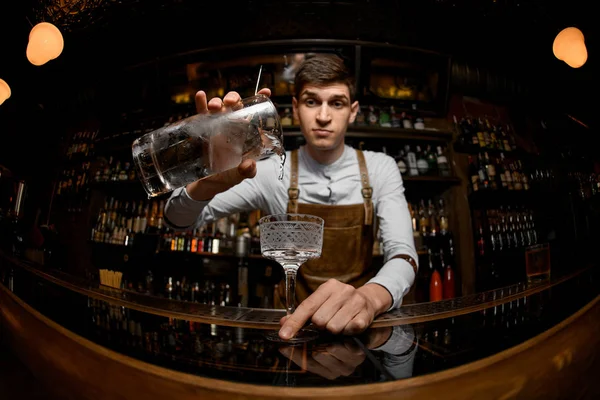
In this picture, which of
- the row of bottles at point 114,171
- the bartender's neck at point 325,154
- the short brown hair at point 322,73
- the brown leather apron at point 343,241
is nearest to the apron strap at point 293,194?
the brown leather apron at point 343,241

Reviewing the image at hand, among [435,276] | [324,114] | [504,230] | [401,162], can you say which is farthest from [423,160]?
[324,114]

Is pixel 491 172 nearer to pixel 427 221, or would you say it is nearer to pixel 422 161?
pixel 422 161

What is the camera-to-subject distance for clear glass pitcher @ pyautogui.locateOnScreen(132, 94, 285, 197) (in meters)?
0.62

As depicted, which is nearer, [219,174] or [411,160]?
[219,174]

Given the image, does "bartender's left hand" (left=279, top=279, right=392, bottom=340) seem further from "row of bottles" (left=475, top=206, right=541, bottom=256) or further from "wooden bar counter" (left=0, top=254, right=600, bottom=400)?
"row of bottles" (left=475, top=206, right=541, bottom=256)

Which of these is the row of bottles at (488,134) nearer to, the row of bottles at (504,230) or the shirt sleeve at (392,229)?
the row of bottles at (504,230)

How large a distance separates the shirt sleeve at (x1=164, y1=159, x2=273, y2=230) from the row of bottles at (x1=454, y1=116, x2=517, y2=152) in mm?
807

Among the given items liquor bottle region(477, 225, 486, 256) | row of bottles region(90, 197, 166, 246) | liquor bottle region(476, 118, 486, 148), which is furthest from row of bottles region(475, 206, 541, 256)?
row of bottles region(90, 197, 166, 246)

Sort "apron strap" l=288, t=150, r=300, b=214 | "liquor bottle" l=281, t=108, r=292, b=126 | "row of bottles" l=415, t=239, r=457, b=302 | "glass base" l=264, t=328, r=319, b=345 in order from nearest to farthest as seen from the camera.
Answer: "glass base" l=264, t=328, r=319, b=345
"apron strap" l=288, t=150, r=300, b=214
"row of bottles" l=415, t=239, r=457, b=302
"liquor bottle" l=281, t=108, r=292, b=126

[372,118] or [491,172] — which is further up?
[372,118]

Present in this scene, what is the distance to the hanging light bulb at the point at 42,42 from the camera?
40.7 inches

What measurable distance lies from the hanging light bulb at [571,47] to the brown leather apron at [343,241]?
0.70 m

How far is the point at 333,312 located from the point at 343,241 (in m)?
0.82

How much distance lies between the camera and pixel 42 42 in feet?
3.42
